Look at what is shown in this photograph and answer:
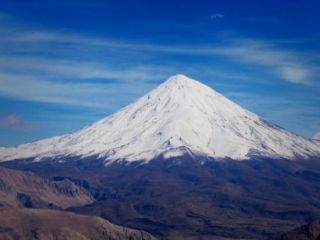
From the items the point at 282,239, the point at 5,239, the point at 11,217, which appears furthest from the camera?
the point at 11,217

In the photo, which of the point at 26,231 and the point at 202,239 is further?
the point at 202,239

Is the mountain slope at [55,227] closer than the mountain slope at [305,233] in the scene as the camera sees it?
No

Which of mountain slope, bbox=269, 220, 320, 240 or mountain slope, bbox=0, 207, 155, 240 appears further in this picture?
mountain slope, bbox=0, 207, 155, 240

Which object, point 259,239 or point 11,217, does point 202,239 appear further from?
point 11,217

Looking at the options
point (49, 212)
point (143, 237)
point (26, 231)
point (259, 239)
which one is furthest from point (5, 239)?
point (259, 239)

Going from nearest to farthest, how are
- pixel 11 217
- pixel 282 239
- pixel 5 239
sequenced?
pixel 282 239 < pixel 5 239 < pixel 11 217

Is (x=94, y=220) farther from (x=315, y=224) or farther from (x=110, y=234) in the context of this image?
(x=315, y=224)

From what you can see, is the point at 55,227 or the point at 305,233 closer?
the point at 305,233
